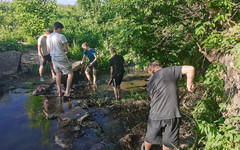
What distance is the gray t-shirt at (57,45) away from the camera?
229 inches

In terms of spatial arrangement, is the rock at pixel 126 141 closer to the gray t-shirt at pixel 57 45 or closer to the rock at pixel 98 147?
the rock at pixel 98 147

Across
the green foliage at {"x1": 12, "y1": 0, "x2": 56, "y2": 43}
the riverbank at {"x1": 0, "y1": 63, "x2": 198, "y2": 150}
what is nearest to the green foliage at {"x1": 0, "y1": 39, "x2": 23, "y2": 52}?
the green foliage at {"x1": 12, "y1": 0, "x2": 56, "y2": 43}

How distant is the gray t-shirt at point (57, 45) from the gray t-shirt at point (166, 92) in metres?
3.63

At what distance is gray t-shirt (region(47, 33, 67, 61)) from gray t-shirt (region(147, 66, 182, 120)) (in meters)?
3.63

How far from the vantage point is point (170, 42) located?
5176 millimetres

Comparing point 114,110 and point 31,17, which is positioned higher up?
point 31,17

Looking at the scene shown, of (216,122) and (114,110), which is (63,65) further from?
(216,122)

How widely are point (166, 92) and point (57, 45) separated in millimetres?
3912

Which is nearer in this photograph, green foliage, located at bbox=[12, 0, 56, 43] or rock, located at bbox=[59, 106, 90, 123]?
rock, located at bbox=[59, 106, 90, 123]

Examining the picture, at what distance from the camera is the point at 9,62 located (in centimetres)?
959

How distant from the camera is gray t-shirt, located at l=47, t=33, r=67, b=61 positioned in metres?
5.82

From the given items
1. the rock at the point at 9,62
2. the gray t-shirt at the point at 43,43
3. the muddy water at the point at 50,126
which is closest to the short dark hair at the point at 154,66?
the muddy water at the point at 50,126

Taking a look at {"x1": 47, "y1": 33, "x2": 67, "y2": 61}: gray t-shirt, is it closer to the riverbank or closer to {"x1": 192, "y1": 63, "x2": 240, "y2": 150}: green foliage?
the riverbank

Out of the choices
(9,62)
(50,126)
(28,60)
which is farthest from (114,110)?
(9,62)
